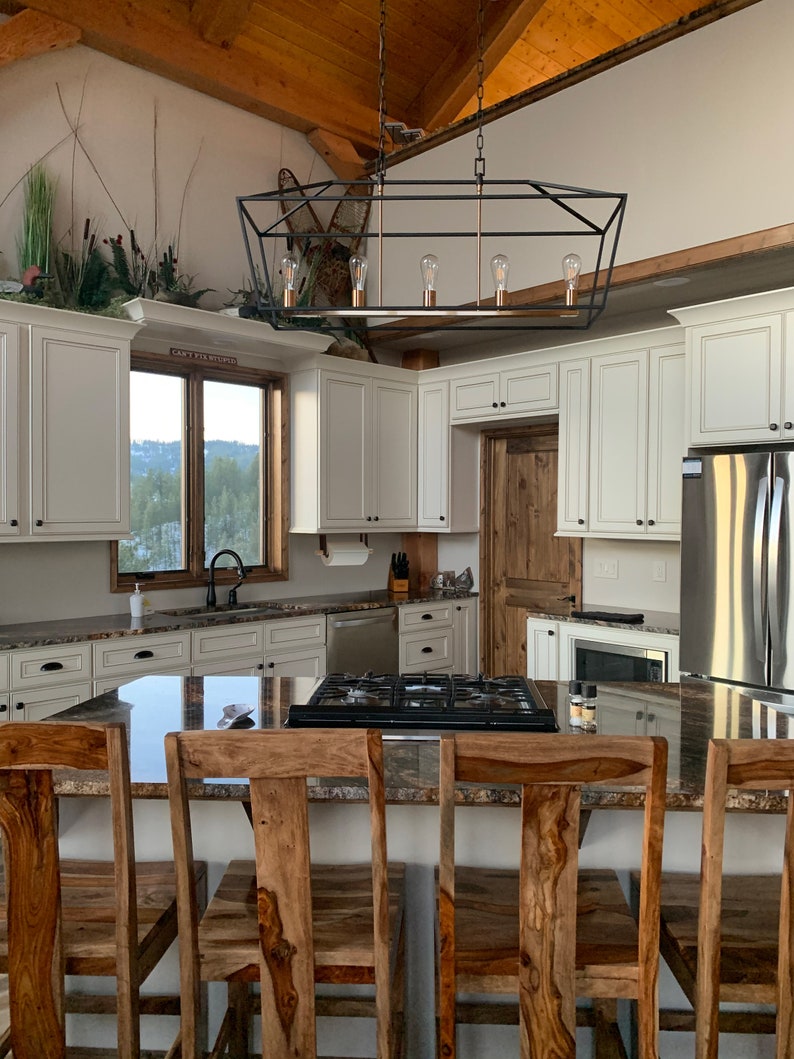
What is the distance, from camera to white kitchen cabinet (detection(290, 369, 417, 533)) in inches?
199

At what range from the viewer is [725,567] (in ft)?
11.3

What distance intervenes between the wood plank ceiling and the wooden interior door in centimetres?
204

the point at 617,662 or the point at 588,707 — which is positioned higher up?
the point at 588,707

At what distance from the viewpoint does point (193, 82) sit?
15.4 feet

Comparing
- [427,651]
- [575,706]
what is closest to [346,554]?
[427,651]

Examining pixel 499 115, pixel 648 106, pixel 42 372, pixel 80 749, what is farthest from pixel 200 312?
pixel 80 749

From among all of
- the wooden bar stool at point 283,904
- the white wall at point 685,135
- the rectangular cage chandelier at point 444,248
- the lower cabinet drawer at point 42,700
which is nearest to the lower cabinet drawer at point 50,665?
the lower cabinet drawer at point 42,700

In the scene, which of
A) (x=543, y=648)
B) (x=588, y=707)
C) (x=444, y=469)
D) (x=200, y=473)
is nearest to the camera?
(x=588, y=707)

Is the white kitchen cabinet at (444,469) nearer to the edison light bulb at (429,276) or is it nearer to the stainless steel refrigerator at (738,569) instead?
the stainless steel refrigerator at (738,569)

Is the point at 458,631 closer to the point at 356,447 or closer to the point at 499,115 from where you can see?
the point at 356,447

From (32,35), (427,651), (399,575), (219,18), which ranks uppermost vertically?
(219,18)

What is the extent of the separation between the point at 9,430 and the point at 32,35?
198cm

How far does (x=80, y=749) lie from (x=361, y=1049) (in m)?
1.18

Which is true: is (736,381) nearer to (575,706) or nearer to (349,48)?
(575,706)
